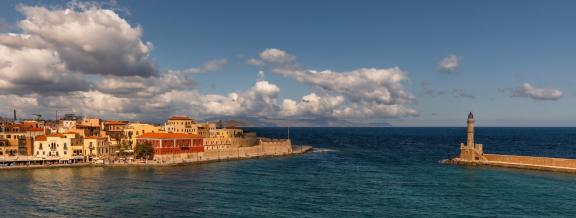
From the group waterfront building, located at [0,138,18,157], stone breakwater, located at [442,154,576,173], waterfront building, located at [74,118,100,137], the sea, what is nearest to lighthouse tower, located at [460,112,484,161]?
stone breakwater, located at [442,154,576,173]

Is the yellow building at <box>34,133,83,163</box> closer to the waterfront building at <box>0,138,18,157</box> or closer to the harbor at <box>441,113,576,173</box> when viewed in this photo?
the waterfront building at <box>0,138,18,157</box>

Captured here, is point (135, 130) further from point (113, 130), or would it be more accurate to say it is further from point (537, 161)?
point (537, 161)

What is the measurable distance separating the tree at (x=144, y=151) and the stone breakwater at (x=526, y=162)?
82236 mm

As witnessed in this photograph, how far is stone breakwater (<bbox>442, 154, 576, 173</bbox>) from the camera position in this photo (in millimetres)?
93344

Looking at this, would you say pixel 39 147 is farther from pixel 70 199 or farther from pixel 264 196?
pixel 264 196

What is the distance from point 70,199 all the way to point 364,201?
4526 cm

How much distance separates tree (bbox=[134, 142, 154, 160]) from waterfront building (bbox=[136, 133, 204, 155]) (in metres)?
1.25

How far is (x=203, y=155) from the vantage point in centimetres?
12312

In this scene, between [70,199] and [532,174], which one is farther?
[532,174]

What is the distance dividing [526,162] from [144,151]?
96.5 meters

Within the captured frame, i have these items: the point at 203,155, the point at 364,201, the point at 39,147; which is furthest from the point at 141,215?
the point at 39,147

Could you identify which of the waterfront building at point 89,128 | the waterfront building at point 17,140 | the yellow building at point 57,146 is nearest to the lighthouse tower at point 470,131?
the yellow building at point 57,146

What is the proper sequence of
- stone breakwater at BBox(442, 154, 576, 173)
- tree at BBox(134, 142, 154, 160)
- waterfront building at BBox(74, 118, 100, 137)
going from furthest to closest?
waterfront building at BBox(74, 118, 100, 137), tree at BBox(134, 142, 154, 160), stone breakwater at BBox(442, 154, 576, 173)

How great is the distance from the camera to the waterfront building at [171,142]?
118 m
